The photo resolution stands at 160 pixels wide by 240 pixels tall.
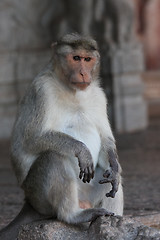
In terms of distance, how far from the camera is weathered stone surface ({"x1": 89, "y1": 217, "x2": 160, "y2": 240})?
14.4ft

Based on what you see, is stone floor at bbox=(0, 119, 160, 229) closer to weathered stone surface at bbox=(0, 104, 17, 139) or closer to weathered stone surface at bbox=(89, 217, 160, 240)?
weathered stone surface at bbox=(0, 104, 17, 139)

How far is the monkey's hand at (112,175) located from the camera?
4.86 meters

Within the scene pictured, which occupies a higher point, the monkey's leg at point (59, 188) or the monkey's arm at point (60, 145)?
the monkey's arm at point (60, 145)

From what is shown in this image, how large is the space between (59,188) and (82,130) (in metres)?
0.53

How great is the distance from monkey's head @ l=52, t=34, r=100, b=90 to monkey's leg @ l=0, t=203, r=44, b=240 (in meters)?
0.93

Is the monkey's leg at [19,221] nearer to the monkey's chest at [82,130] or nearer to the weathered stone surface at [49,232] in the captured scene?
the weathered stone surface at [49,232]

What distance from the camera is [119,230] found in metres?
4.44

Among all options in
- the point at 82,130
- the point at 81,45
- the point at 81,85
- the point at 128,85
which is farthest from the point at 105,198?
the point at 128,85

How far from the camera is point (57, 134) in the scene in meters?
4.91

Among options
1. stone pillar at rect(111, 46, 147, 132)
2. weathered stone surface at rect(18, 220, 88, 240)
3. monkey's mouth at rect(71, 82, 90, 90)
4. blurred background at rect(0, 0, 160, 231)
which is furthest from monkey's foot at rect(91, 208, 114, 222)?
stone pillar at rect(111, 46, 147, 132)

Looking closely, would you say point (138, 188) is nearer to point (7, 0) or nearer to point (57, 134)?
point (57, 134)

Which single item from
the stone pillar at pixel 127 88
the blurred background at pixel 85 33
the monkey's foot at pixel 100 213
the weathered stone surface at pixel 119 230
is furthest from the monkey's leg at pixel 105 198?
the stone pillar at pixel 127 88

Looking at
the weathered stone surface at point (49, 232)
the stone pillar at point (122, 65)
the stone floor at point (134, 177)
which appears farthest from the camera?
the stone pillar at point (122, 65)

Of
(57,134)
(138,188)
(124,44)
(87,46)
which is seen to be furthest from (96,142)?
(124,44)
